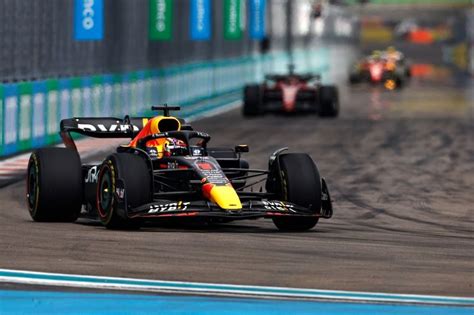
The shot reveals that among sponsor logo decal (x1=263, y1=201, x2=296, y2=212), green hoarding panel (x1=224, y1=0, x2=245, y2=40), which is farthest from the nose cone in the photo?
green hoarding panel (x1=224, y1=0, x2=245, y2=40)

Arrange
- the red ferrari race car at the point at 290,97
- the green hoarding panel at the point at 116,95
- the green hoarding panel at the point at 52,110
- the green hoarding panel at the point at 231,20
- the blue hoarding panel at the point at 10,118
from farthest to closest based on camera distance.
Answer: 1. the green hoarding panel at the point at 231,20
2. the red ferrari race car at the point at 290,97
3. the green hoarding panel at the point at 116,95
4. the green hoarding panel at the point at 52,110
5. the blue hoarding panel at the point at 10,118

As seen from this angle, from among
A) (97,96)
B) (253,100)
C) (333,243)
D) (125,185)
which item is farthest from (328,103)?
(333,243)

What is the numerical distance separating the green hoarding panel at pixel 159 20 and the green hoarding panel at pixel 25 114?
1399 cm

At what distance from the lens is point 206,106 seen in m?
45.5

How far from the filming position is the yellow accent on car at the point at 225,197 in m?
13.0

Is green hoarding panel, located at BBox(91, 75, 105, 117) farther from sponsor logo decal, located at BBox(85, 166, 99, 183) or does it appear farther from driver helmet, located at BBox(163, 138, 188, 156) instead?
driver helmet, located at BBox(163, 138, 188, 156)

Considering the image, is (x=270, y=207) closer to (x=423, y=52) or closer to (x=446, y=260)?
(x=446, y=260)

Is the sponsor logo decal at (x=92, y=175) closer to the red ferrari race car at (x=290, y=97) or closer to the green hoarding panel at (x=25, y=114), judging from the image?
the green hoarding panel at (x=25, y=114)

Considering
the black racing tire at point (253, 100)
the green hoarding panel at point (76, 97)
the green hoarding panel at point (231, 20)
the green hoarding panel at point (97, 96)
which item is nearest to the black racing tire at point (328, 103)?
the black racing tire at point (253, 100)

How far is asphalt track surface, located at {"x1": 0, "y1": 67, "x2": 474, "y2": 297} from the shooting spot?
408 inches

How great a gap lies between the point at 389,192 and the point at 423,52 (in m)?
128

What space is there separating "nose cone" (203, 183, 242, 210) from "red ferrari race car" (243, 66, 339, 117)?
83.8ft

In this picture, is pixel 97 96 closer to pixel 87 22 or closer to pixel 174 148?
pixel 87 22

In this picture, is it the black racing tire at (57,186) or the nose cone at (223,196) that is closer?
the nose cone at (223,196)
